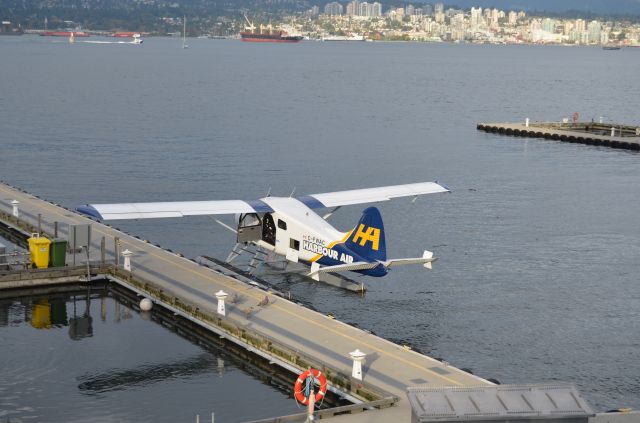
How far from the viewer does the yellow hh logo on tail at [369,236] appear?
3588cm

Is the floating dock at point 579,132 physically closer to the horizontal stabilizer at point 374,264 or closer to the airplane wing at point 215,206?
the airplane wing at point 215,206

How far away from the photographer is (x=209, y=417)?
27.9 m

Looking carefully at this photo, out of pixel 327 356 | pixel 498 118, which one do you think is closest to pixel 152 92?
pixel 498 118

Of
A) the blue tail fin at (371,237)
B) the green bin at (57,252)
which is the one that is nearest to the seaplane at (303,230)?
the blue tail fin at (371,237)

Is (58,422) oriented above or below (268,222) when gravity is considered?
below

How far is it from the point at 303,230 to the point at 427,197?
2862 centimetres

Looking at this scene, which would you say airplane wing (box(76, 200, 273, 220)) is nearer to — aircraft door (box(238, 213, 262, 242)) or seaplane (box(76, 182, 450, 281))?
seaplane (box(76, 182, 450, 281))

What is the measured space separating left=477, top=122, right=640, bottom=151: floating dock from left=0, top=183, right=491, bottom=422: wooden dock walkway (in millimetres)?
64569

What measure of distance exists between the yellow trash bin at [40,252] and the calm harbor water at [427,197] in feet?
20.1

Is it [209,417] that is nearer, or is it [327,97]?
[209,417]

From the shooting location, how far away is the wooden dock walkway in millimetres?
27547

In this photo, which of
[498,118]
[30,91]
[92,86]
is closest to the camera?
[498,118]

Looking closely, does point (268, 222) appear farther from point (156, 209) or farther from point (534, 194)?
point (534, 194)

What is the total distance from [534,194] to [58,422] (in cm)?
4756
